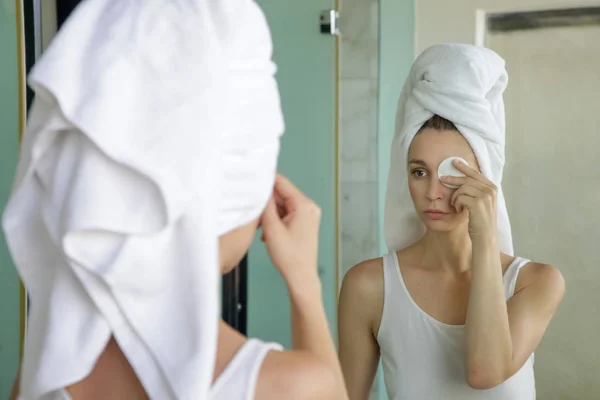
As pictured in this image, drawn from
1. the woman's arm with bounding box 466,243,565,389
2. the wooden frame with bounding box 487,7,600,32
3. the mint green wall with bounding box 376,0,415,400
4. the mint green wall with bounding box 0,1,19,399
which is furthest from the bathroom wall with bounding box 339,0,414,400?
the mint green wall with bounding box 0,1,19,399

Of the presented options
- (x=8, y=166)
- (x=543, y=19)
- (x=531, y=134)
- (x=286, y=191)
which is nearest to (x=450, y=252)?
(x=286, y=191)

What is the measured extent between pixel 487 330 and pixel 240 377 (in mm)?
487

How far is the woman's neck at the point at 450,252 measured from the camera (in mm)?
964

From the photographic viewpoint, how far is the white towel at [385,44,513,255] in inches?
34.1

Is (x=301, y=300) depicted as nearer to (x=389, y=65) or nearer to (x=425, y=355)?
(x=425, y=355)

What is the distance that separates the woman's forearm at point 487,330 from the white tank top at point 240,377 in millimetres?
460

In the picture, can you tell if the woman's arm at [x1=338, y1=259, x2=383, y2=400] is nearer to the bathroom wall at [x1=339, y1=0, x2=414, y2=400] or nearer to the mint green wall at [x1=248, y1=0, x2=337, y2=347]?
the mint green wall at [x1=248, y1=0, x2=337, y2=347]

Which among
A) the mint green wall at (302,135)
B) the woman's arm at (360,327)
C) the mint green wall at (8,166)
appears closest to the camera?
the mint green wall at (8,166)

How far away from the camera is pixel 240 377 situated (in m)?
0.44

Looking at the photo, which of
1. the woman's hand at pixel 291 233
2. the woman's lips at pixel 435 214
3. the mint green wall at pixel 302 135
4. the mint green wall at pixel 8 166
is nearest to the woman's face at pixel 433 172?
the woman's lips at pixel 435 214

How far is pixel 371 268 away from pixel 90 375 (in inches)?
23.2

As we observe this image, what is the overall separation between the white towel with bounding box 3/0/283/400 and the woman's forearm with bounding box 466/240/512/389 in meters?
0.50

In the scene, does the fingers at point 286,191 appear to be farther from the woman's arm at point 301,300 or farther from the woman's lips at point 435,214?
the woman's lips at point 435,214

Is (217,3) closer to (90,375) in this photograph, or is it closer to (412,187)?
(90,375)
